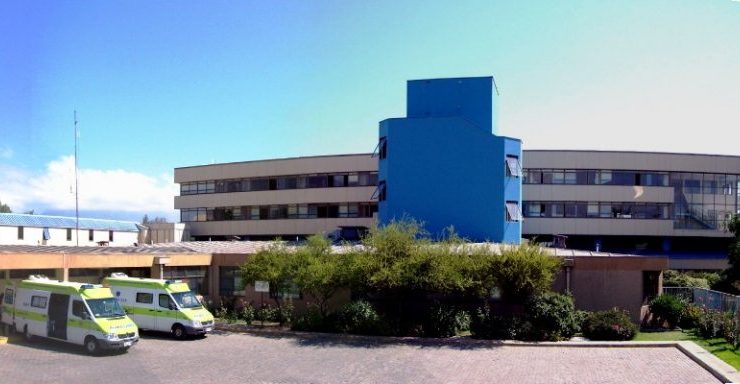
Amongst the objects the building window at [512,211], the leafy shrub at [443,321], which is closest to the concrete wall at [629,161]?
the building window at [512,211]

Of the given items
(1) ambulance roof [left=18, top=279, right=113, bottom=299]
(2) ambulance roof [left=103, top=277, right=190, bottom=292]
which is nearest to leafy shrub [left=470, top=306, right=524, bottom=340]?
(2) ambulance roof [left=103, top=277, right=190, bottom=292]

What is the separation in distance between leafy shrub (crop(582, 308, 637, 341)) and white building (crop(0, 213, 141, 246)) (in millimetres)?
41501

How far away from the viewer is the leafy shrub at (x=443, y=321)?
24203 millimetres

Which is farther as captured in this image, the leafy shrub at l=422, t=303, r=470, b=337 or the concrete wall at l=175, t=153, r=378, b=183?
the concrete wall at l=175, t=153, r=378, b=183

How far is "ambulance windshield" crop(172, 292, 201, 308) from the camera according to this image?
23656mm

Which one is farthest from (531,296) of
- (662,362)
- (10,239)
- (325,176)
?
(10,239)

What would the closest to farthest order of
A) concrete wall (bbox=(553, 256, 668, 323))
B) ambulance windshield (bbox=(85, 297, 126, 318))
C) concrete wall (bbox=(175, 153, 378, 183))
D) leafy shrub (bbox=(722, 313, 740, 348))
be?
1. ambulance windshield (bbox=(85, 297, 126, 318))
2. leafy shrub (bbox=(722, 313, 740, 348))
3. concrete wall (bbox=(553, 256, 668, 323))
4. concrete wall (bbox=(175, 153, 378, 183))

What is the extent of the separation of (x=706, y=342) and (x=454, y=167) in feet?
58.2

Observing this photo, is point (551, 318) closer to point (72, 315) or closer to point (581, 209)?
point (72, 315)

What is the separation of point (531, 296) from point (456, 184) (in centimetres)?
1293

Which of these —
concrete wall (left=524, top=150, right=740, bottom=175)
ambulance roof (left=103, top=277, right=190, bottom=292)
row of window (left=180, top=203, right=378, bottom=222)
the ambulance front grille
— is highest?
concrete wall (left=524, top=150, right=740, bottom=175)

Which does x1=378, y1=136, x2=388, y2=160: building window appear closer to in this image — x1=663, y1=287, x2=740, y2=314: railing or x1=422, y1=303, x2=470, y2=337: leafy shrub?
x1=422, y1=303, x2=470, y2=337: leafy shrub

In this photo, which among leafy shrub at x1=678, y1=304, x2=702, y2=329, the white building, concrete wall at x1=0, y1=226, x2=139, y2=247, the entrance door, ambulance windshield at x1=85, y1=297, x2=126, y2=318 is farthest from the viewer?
the white building

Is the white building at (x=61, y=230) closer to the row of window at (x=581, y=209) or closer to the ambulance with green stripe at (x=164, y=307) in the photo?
the ambulance with green stripe at (x=164, y=307)
